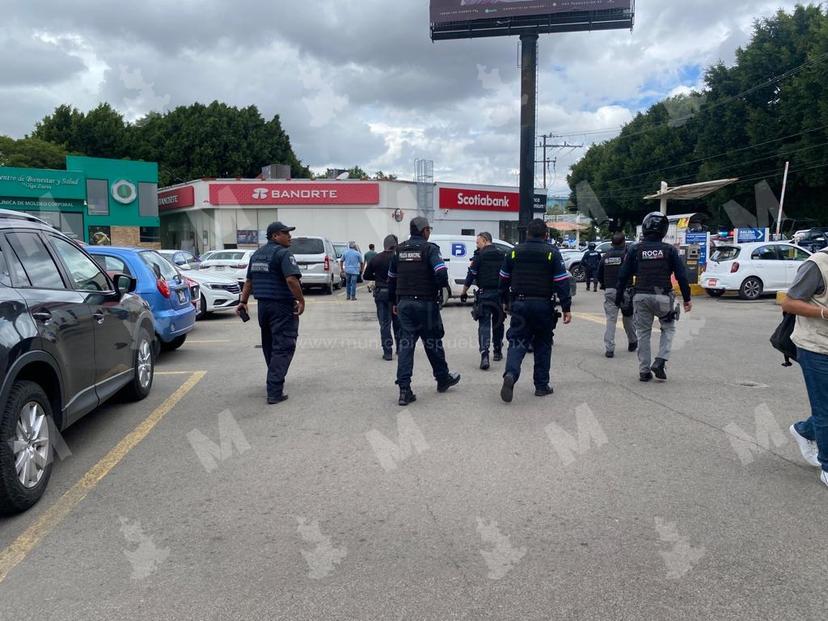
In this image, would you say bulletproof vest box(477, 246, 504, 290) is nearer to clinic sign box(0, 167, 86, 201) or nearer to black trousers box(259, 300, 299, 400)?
black trousers box(259, 300, 299, 400)

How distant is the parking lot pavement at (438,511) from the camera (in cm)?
301

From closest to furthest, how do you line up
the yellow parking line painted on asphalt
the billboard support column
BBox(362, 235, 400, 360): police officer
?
the yellow parking line painted on asphalt, BBox(362, 235, 400, 360): police officer, the billboard support column

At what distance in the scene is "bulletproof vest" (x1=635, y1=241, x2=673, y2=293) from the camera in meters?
7.54

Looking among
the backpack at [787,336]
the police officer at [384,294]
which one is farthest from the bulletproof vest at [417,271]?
the backpack at [787,336]

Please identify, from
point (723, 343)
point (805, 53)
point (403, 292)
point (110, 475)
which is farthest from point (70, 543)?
point (805, 53)

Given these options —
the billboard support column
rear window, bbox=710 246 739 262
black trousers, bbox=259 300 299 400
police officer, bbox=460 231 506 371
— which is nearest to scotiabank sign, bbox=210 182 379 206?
the billboard support column

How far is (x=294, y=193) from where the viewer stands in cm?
3362

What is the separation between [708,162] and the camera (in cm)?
3900

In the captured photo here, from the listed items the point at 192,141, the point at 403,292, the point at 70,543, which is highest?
the point at 192,141

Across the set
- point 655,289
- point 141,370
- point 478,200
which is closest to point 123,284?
point 141,370

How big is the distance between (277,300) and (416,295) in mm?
1439

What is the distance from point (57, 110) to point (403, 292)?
52801 mm

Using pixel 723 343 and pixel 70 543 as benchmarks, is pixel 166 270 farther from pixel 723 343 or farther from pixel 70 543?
pixel 723 343

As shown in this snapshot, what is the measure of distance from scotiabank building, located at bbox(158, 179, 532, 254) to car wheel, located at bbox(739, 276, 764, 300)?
18.6 metres
